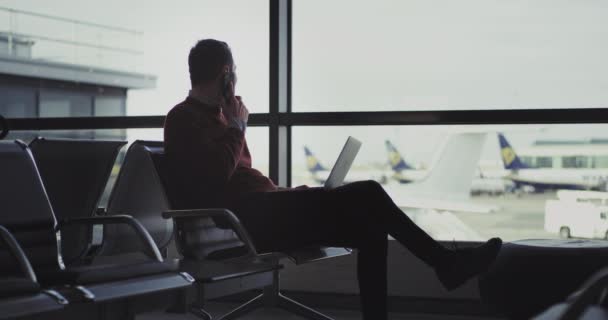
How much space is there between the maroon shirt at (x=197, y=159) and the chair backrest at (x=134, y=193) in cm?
14

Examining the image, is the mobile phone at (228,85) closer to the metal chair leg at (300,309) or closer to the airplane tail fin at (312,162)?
the metal chair leg at (300,309)

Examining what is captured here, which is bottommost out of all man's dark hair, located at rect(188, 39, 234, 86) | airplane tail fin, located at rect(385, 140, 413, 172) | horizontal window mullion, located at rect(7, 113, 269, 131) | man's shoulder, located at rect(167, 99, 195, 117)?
airplane tail fin, located at rect(385, 140, 413, 172)

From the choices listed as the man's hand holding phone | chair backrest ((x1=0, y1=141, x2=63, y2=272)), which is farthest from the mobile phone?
chair backrest ((x1=0, y1=141, x2=63, y2=272))

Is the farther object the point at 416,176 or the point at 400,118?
the point at 416,176

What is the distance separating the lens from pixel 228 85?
10.1ft

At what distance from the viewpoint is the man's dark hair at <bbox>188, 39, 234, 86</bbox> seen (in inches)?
121

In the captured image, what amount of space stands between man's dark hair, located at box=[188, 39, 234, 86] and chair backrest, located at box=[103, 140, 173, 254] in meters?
0.34

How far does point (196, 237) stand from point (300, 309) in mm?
579

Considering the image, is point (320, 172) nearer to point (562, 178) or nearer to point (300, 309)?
point (300, 309)

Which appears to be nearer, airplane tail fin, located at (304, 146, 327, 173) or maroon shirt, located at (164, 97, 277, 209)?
maroon shirt, located at (164, 97, 277, 209)

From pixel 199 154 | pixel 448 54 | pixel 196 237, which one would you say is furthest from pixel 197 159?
pixel 448 54

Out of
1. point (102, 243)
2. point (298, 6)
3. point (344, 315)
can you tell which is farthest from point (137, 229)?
point (298, 6)

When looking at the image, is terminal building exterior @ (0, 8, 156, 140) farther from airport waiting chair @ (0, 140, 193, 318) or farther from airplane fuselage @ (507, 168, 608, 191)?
airplane fuselage @ (507, 168, 608, 191)

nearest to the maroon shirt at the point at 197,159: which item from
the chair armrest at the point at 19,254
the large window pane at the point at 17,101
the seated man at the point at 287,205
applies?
the seated man at the point at 287,205
